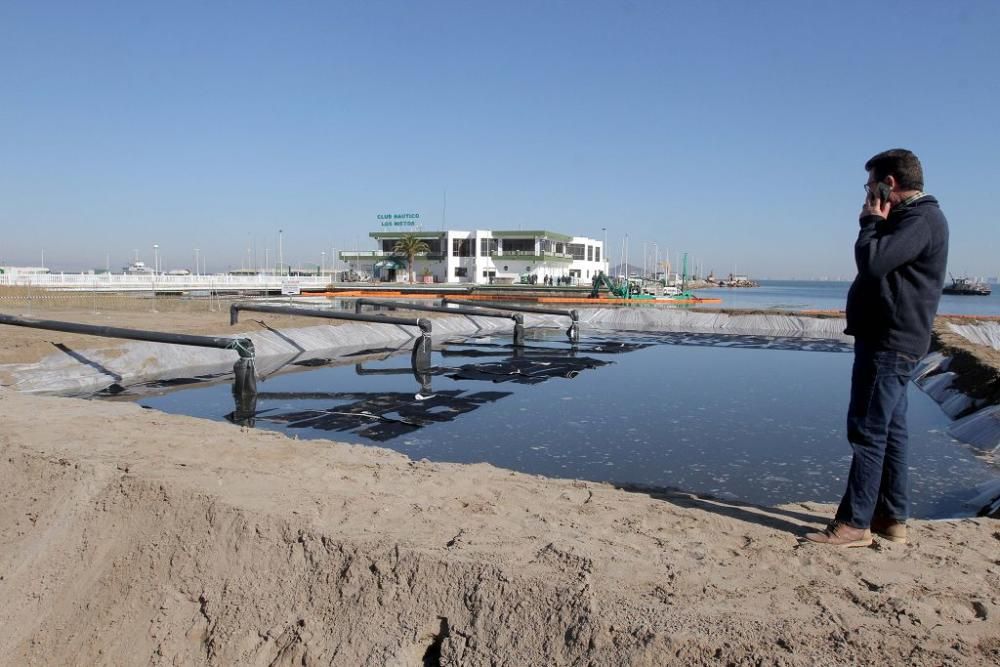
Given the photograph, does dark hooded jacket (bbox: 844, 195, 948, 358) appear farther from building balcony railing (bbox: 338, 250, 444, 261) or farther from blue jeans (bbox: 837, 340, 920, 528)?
building balcony railing (bbox: 338, 250, 444, 261)

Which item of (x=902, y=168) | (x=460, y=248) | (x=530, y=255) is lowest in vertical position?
(x=902, y=168)

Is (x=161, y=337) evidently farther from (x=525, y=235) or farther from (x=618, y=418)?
(x=525, y=235)

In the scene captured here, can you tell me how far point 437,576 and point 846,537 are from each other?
7.05 ft

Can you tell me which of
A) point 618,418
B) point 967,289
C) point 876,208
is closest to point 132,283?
point 618,418

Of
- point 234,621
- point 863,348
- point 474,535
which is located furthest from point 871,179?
point 234,621

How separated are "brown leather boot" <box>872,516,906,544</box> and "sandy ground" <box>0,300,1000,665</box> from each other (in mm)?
86

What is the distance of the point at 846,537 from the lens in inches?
141

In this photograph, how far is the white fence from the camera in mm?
34031

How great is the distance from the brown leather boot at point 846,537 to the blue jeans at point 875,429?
0.11 ft

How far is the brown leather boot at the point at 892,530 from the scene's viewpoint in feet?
12.2

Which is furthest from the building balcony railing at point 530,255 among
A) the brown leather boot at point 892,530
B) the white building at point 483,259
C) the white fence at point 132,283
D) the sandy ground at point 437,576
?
the brown leather boot at point 892,530

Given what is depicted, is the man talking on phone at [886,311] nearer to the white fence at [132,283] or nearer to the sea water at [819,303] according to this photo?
the sea water at [819,303]

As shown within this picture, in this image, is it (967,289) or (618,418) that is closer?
(618,418)

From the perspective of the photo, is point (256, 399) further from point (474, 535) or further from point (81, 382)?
point (474, 535)
